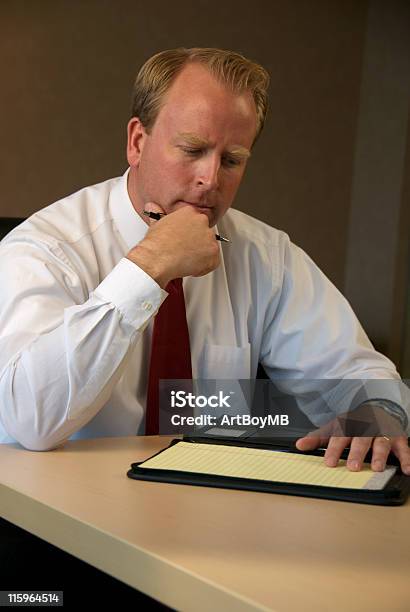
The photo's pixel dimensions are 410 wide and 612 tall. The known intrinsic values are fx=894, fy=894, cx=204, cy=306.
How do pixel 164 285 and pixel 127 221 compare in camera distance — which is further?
pixel 127 221

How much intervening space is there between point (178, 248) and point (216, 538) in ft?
2.13

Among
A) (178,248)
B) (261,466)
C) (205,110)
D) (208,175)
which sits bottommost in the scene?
(261,466)

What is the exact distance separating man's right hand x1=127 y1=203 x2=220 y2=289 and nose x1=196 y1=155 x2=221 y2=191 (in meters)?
0.06

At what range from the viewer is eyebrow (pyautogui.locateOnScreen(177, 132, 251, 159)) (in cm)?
157

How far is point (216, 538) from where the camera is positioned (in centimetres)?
84

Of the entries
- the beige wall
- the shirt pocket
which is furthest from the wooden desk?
the beige wall

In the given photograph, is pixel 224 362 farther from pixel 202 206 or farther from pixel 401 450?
pixel 401 450

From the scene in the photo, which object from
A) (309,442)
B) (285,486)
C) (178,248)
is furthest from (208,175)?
(285,486)

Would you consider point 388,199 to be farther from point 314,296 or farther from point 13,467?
point 13,467

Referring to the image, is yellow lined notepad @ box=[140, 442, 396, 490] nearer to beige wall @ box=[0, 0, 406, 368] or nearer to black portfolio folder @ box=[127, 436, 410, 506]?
black portfolio folder @ box=[127, 436, 410, 506]

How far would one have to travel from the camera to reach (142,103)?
1688 mm

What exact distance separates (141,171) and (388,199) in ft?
11.7

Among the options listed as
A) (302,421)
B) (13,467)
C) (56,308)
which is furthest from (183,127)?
(13,467)

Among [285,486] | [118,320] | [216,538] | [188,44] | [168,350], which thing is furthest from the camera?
[188,44]
